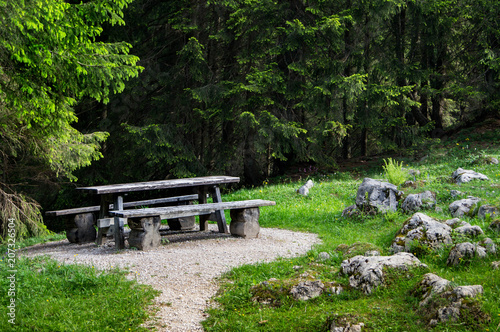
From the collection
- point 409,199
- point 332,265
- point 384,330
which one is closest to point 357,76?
point 409,199

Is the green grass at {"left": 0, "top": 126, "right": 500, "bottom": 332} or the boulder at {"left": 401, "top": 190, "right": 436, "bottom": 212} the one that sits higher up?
the boulder at {"left": 401, "top": 190, "right": 436, "bottom": 212}

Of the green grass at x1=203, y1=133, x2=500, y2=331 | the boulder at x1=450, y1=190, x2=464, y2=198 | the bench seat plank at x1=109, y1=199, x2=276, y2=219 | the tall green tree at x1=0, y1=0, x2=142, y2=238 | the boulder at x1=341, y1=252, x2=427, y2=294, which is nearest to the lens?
the green grass at x1=203, y1=133, x2=500, y2=331

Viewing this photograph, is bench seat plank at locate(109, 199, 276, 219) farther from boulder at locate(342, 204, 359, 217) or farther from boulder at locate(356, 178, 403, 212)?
boulder at locate(356, 178, 403, 212)

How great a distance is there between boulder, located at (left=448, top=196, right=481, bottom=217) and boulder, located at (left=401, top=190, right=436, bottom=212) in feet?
2.29

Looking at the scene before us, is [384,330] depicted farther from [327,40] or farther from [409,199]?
[327,40]

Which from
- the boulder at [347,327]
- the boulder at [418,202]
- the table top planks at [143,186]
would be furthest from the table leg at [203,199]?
the boulder at [347,327]

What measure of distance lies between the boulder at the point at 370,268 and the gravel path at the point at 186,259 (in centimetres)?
172

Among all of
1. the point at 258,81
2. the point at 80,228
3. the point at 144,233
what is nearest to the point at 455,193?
the point at 144,233

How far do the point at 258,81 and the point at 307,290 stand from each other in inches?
408

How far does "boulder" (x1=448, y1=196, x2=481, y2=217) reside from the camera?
7.63 meters

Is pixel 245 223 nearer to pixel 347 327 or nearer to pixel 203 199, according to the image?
pixel 203 199

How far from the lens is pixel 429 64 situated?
A: 18297mm

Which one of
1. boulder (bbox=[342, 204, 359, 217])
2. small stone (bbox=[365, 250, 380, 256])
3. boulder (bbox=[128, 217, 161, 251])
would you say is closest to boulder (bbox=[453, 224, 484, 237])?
small stone (bbox=[365, 250, 380, 256])

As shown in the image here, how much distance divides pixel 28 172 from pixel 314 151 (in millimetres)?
9442
